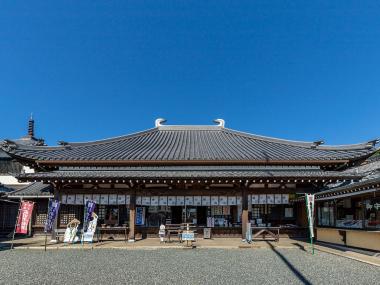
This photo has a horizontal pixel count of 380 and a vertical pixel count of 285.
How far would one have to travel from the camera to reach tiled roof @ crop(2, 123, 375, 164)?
1894 centimetres

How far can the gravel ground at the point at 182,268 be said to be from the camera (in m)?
8.45

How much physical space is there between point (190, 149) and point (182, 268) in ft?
40.0

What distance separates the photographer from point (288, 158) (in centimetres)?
1909

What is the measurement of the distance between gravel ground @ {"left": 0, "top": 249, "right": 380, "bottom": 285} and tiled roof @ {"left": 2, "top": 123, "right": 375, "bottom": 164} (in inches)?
254

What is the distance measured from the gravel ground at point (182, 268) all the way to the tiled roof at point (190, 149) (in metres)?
6.46

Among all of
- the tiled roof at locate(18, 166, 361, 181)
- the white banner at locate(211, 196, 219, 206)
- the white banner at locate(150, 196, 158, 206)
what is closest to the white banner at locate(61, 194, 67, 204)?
the tiled roof at locate(18, 166, 361, 181)

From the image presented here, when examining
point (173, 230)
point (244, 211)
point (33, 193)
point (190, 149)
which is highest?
point (190, 149)

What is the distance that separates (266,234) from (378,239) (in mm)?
6586

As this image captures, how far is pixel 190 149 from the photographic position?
2172 cm

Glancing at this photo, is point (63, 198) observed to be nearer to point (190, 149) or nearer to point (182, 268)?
point (190, 149)

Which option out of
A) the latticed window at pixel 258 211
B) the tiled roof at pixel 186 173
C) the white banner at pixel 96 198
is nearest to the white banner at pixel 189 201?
the tiled roof at pixel 186 173

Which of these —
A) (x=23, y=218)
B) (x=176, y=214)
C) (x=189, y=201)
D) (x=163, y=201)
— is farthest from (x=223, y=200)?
(x=23, y=218)

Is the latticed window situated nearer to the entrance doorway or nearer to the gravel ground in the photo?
the entrance doorway

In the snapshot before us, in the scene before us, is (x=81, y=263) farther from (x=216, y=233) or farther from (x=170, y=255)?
(x=216, y=233)
